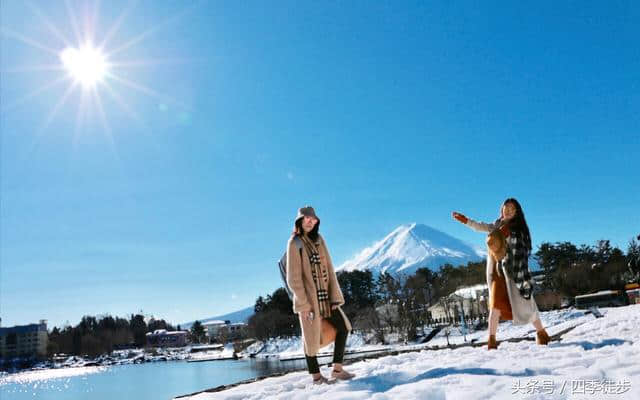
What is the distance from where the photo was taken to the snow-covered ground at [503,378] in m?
3.40

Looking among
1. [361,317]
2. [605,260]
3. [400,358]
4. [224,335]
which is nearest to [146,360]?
[224,335]

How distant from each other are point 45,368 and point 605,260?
10464cm

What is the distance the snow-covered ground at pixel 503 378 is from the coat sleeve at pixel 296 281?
0.80 metres

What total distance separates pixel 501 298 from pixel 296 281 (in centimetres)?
292

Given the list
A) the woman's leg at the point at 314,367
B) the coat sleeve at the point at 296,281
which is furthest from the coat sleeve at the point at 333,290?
the woman's leg at the point at 314,367

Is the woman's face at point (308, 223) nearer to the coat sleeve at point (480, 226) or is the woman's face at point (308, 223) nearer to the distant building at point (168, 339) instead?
the coat sleeve at point (480, 226)

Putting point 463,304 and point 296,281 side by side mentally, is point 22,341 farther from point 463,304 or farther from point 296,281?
point 296,281

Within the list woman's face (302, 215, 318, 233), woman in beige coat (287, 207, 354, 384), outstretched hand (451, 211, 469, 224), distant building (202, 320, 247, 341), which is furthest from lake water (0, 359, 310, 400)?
distant building (202, 320, 247, 341)

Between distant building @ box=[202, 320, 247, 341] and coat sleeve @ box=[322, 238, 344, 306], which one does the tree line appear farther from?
coat sleeve @ box=[322, 238, 344, 306]

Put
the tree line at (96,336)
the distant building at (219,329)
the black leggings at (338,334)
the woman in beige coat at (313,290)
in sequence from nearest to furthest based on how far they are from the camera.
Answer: the woman in beige coat at (313,290) → the black leggings at (338,334) → the tree line at (96,336) → the distant building at (219,329)

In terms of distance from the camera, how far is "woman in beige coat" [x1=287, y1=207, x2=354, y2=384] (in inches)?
206

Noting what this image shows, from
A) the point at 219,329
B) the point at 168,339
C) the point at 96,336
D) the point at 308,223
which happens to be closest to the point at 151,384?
the point at 308,223

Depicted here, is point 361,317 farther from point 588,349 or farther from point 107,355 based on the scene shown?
point 107,355

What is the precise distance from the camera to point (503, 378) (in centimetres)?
391
